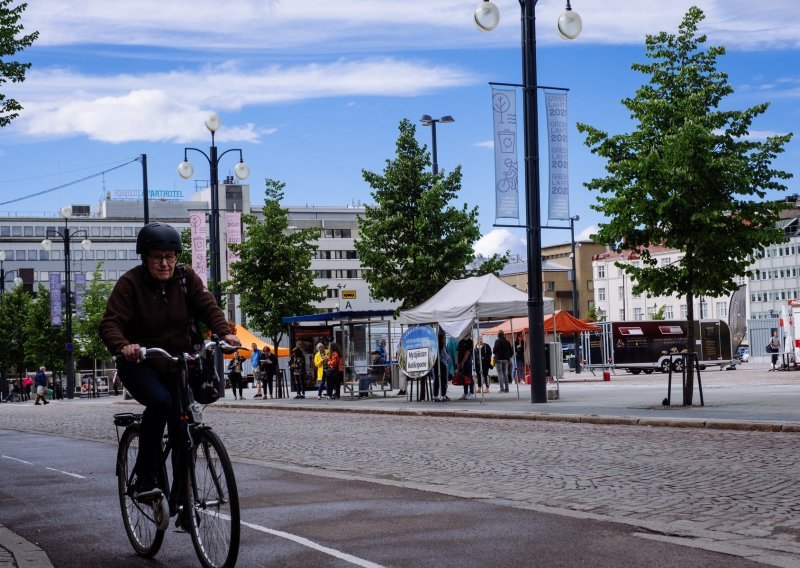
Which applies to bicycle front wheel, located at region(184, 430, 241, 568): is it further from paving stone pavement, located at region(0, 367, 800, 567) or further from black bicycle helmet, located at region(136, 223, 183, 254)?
A: paving stone pavement, located at region(0, 367, 800, 567)

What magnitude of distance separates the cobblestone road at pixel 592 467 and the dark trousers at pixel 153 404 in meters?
3.16

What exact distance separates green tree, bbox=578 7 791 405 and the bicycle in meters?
16.0

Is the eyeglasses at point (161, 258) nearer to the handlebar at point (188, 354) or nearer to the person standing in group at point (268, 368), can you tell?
the handlebar at point (188, 354)

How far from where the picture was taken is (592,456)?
46.4ft

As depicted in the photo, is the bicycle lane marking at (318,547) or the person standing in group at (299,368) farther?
the person standing in group at (299,368)

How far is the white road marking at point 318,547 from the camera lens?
22.8 feet

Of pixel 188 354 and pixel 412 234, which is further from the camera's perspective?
pixel 412 234

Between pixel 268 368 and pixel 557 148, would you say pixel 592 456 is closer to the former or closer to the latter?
pixel 557 148

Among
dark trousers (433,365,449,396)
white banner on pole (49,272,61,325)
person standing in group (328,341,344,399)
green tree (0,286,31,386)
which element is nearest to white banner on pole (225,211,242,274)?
person standing in group (328,341,344,399)

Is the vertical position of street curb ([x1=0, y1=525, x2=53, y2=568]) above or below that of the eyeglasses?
below

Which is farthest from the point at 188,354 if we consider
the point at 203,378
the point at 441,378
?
the point at 441,378

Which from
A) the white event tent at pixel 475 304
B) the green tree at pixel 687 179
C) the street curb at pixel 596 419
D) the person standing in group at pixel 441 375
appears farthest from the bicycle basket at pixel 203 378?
the person standing in group at pixel 441 375

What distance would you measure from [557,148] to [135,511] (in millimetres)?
19627

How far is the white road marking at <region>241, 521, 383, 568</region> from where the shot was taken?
6958 millimetres
